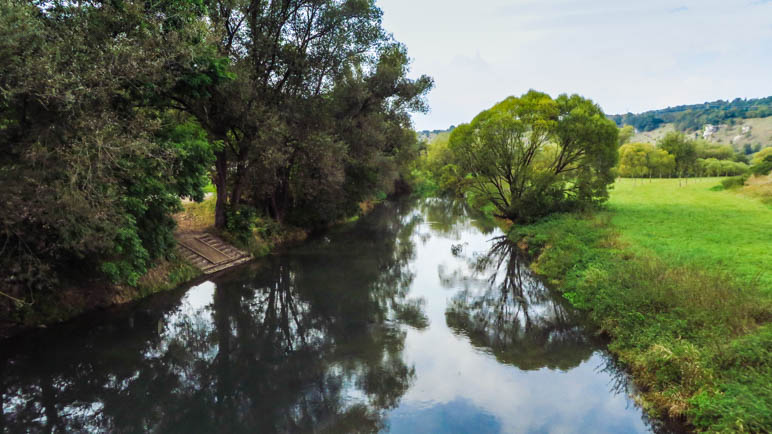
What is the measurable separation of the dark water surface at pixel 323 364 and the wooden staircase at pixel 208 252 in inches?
60.4

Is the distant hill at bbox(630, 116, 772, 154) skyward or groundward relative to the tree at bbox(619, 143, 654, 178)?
skyward

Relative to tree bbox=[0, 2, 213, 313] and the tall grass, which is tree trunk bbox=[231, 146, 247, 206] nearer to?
tree bbox=[0, 2, 213, 313]

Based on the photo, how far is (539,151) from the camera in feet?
92.4

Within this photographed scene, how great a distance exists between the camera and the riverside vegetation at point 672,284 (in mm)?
7462

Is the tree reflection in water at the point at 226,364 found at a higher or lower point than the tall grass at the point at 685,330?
lower

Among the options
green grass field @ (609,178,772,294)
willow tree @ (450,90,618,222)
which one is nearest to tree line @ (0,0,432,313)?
willow tree @ (450,90,618,222)

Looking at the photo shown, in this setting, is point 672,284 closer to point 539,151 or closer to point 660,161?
point 539,151

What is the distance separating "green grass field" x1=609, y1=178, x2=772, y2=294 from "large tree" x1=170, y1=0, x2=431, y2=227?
49.7ft

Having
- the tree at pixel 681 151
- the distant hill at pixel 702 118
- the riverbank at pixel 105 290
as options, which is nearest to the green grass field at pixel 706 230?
the tree at pixel 681 151

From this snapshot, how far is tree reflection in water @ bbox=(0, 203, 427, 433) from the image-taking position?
27.2 feet

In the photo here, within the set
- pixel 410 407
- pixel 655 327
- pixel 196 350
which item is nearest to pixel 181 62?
pixel 196 350

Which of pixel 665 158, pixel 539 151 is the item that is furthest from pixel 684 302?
pixel 665 158

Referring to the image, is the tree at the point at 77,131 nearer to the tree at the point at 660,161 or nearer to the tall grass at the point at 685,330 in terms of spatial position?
the tall grass at the point at 685,330

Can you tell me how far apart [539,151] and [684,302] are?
19.4m
